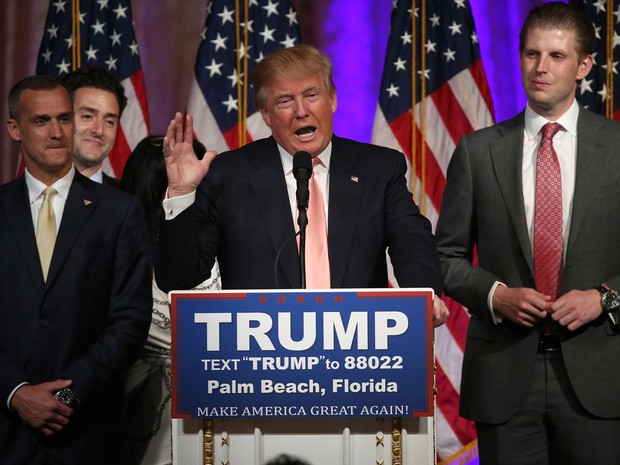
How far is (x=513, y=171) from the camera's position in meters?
2.73

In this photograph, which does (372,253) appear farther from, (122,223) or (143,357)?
(143,357)

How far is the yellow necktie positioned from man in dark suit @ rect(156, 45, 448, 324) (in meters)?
0.49

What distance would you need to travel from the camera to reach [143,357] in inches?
134

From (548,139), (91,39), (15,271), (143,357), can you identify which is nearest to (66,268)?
(15,271)

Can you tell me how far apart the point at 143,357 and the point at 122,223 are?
749 mm

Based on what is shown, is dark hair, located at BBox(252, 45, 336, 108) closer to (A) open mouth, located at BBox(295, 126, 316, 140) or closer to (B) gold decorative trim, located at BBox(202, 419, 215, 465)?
(A) open mouth, located at BBox(295, 126, 316, 140)

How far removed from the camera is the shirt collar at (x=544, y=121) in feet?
8.98

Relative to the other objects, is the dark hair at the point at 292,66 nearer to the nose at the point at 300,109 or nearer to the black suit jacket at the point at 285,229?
the nose at the point at 300,109

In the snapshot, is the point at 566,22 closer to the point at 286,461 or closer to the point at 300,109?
the point at 300,109

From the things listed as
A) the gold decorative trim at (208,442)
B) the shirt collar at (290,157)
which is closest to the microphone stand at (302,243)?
the gold decorative trim at (208,442)

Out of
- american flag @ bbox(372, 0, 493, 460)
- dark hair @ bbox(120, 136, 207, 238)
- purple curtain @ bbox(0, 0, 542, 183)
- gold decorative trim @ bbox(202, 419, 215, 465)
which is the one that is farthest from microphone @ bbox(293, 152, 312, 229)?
purple curtain @ bbox(0, 0, 542, 183)

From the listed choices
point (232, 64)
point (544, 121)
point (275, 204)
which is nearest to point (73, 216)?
point (275, 204)

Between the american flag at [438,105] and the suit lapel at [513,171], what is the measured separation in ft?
6.12

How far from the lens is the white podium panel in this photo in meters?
1.99
